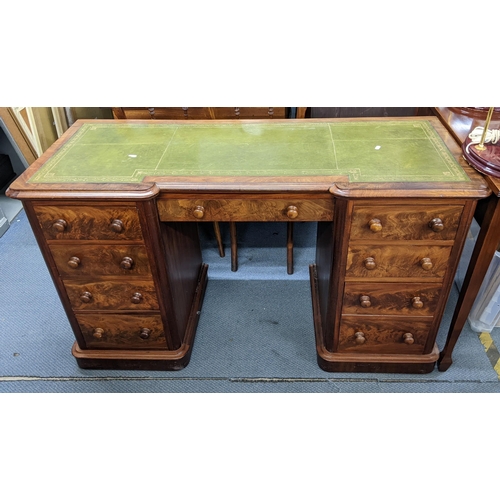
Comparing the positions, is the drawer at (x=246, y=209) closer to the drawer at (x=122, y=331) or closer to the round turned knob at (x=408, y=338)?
the drawer at (x=122, y=331)

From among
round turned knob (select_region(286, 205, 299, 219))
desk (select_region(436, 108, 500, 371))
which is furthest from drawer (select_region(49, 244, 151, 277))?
desk (select_region(436, 108, 500, 371))

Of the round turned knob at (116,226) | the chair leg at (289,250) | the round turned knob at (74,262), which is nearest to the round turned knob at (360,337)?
the chair leg at (289,250)

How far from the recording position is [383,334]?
163 cm

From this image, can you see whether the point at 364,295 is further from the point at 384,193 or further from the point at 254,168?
the point at 254,168

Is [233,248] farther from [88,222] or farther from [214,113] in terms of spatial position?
[88,222]

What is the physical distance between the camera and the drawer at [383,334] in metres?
1.59

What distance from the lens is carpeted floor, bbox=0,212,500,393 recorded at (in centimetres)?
171

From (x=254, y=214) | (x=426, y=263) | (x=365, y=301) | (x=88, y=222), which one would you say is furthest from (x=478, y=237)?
(x=88, y=222)

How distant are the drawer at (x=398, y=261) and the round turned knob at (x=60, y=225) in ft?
3.11

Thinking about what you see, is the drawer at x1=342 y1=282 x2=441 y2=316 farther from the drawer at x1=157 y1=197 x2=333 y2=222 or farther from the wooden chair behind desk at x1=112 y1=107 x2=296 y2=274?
the wooden chair behind desk at x1=112 y1=107 x2=296 y2=274

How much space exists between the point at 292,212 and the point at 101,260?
690 mm

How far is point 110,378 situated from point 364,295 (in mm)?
1094

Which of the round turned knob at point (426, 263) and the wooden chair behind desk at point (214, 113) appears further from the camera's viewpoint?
the wooden chair behind desk at point (214, 113)

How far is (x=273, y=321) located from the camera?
201 cm
